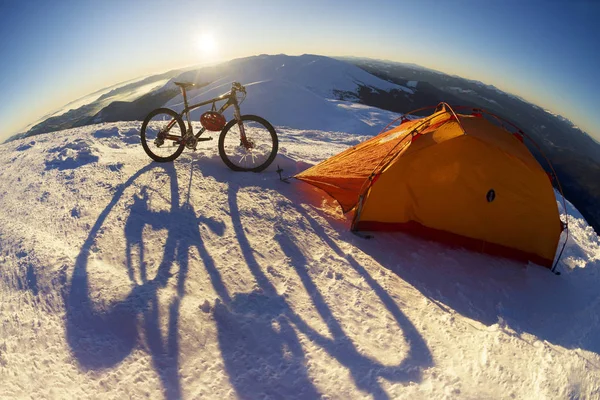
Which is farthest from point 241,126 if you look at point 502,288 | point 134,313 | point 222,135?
point 502,288

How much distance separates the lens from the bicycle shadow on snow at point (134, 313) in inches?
96.6

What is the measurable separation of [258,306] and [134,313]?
1.10 meters

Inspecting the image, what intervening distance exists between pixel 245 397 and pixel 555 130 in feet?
475

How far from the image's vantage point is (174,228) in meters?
4.25

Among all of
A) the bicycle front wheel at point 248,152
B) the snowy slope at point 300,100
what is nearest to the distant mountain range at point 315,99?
the snowy slope at point 300,100

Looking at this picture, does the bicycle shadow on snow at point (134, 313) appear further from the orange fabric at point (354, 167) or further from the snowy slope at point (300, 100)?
the snowy slope at point (300, 100)

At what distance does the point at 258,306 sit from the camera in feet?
10.1

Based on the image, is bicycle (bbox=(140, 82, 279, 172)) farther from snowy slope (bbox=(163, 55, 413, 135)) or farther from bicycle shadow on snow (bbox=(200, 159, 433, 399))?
snowy slope (bbox=(163, 55, 413, 135))

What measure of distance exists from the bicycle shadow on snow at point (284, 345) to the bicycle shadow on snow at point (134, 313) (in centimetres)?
43

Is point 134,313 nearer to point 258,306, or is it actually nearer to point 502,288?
point 258,306

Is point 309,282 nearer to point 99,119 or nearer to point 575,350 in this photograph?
point 575,350

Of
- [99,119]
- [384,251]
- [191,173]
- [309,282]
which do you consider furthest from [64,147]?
[99,119]

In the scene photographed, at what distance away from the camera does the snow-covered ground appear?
2381 mm

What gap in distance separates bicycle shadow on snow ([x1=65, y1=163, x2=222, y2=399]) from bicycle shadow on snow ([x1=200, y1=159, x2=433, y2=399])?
0.43 m
